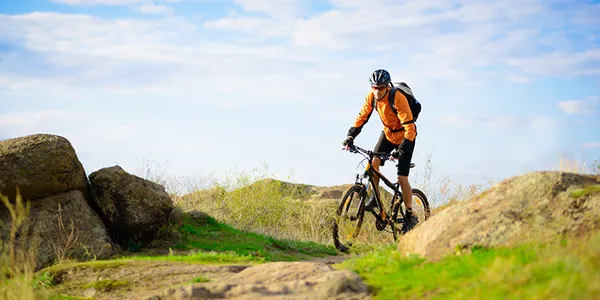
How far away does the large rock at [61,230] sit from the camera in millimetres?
12688

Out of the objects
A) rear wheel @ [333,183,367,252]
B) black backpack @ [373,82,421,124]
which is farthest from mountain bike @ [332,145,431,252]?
black backpack @ [373,82,421,124]

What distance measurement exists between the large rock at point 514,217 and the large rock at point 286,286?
118 cm

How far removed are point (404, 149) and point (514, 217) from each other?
525 cm

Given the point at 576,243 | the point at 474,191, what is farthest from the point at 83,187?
the point at 576,243

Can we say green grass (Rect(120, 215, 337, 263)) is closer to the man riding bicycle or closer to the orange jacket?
the man riding bicycle

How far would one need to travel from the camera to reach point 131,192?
14.0 metres

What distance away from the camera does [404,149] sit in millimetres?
12242

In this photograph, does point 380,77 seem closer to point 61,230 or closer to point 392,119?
point 392,119

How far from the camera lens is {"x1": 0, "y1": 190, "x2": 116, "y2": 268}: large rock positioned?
12.7 meters

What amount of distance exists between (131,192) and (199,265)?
5.30 meters

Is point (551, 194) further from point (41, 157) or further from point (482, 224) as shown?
point (41, 157)

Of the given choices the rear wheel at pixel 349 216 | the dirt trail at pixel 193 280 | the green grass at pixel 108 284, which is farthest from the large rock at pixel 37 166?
the rear wheel at pixel 349 216

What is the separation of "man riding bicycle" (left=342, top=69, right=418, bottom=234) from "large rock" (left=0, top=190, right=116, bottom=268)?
201 inches

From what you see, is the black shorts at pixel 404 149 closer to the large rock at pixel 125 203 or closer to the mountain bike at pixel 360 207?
the mountain bike at pixel 360 207
